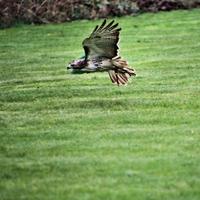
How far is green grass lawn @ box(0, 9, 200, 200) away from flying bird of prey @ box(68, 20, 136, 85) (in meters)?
Answer: 0.40

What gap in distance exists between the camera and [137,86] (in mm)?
14398

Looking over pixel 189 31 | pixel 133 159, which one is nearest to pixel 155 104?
pixel 133 159

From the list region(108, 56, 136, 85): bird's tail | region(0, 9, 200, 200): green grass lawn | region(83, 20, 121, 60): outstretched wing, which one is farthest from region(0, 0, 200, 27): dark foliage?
region(83, 20, 121, 60): outstretched wing

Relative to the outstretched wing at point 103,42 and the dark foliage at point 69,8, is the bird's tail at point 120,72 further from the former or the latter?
the dark foliage at point 69,8

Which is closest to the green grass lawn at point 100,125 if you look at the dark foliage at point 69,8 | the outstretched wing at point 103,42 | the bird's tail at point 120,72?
the bird's tail at point 120,72

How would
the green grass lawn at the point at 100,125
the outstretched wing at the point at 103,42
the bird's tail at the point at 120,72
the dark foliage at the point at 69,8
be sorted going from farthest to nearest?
the dark foliage at the point at 69,8, the bird's tail at the point at 120,72, the outstretched wing at the point at 103,42, the green grass lawn at the point at 100,125

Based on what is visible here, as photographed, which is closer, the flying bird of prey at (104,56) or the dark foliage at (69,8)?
the flying bird of prey at (104,56)

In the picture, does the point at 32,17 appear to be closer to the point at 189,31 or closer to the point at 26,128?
the point at 189,31

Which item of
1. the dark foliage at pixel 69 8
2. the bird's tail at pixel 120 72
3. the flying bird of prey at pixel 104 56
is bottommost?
the dark foliage at pixel 69 8

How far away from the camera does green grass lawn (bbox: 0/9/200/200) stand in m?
8.75

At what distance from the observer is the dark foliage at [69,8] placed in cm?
2269

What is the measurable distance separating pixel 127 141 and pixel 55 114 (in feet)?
6.76

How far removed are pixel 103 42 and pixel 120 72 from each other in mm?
784

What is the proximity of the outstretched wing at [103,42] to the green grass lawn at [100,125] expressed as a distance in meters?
0.70
